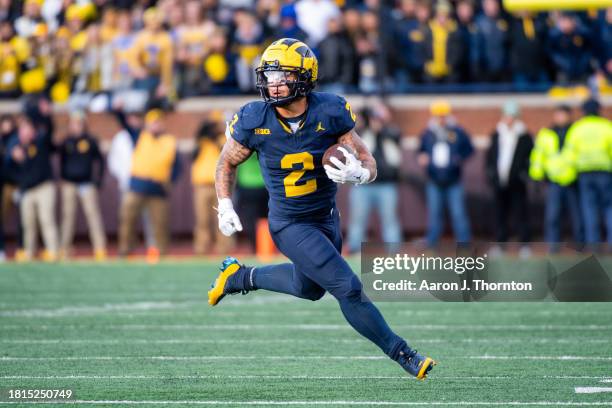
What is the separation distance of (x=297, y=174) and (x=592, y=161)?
329 inches

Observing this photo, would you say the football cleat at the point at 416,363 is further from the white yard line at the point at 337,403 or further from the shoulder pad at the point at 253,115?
the shoulder pad at the point at 253,115

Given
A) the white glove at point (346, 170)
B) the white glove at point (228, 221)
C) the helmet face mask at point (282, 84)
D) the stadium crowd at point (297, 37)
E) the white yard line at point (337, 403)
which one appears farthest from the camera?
the stadium crowd at point (297, 37)

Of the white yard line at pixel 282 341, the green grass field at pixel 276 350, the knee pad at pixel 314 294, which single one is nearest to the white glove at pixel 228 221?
the knee pad at pixel 314 294

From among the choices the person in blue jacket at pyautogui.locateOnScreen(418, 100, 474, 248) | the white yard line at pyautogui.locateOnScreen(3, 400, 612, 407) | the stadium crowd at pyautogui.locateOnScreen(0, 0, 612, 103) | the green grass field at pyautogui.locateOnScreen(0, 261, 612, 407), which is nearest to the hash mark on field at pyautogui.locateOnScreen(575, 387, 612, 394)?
the green grass field at pyautogui.locateOnScreen(0, 261, 612, 407)

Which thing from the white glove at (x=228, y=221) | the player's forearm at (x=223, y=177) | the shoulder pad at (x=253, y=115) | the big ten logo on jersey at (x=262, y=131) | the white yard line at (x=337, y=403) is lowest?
the white yard line at (x=337, y=403)

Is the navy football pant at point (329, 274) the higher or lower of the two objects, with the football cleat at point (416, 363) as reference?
higher

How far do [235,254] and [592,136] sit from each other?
457 cm

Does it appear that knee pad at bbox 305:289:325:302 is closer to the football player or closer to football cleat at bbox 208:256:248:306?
the football player

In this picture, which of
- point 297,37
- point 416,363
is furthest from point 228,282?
point 297,37

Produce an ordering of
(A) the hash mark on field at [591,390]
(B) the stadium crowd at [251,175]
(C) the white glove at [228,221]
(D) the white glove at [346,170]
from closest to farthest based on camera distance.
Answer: (A) the hash mark on field at [591,390]
(D) the white glove at [346,170]
(C) the white glove at [228,221]
(B) the stadium crowd at [251,175]

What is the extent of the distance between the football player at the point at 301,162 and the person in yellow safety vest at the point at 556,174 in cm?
855

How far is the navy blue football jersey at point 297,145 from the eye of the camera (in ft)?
21.7

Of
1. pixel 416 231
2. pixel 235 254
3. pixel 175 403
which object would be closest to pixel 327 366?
pixel 175 403

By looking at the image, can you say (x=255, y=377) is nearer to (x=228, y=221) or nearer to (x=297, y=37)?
(x=228, y=221)
